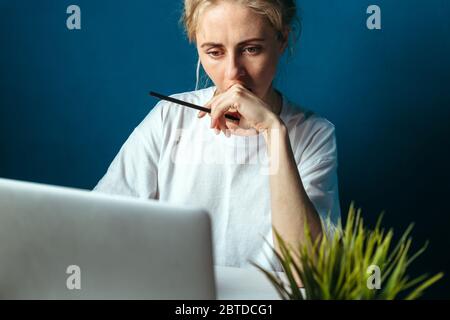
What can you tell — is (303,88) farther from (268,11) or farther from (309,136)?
(268,11)

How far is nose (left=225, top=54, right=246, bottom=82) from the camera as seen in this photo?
1853mm

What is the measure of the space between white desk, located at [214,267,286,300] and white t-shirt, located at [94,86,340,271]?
1.37 feet

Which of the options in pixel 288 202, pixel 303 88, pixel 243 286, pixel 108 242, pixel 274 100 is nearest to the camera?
pixel 108 242

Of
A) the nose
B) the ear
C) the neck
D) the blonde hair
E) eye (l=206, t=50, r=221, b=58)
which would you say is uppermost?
the blonde hair

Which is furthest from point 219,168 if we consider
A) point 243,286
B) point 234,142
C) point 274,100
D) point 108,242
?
point 108,242

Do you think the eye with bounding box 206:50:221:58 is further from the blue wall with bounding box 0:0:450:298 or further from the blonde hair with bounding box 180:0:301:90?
the blue wall with bounding box 0:0:450:298

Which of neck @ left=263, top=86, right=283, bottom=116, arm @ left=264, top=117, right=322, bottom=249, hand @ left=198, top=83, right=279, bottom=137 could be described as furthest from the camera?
neck @ left=263, top=86, right=283, bottom=116

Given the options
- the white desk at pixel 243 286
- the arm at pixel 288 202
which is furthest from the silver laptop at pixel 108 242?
the arm at pixel 288 202

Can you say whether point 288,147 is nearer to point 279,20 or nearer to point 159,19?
point 279,20

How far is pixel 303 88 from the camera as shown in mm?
2338

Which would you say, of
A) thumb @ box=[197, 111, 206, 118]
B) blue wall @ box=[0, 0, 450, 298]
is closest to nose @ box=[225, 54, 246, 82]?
thumb @ box=[197, 111, 206, 118]

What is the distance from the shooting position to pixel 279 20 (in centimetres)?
191

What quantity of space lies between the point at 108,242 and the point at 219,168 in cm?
112
